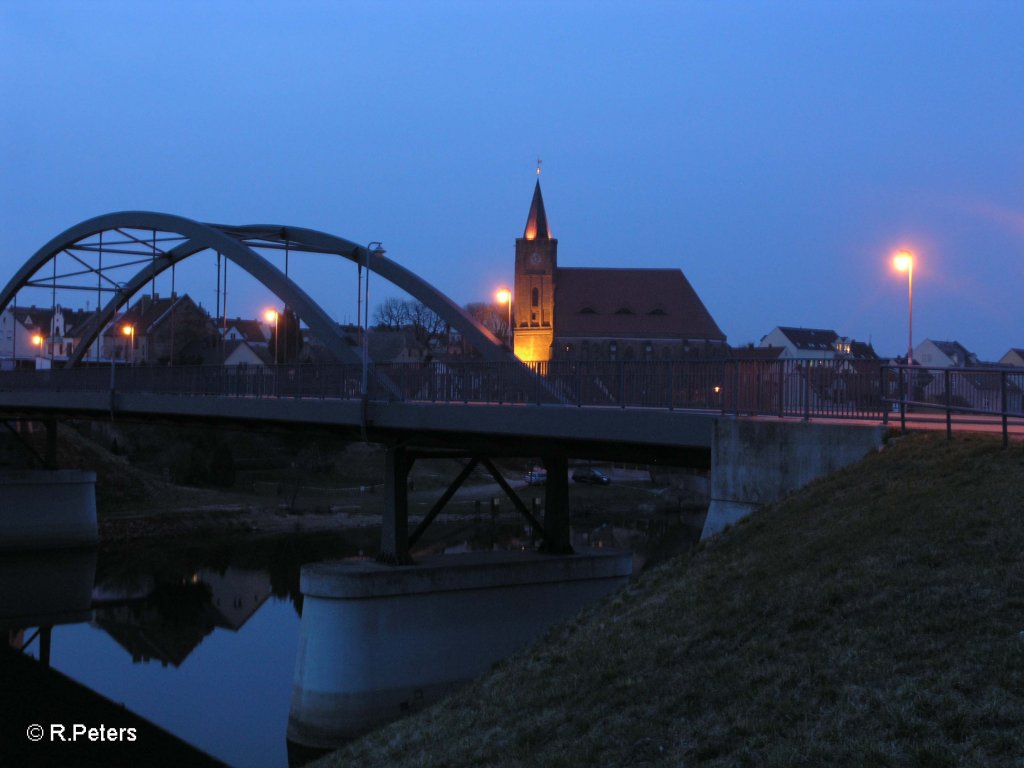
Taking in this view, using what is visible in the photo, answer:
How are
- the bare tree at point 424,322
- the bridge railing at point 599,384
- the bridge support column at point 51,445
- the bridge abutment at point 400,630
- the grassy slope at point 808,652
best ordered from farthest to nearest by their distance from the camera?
the bare tree at point 424,322 < the bridge support column at point 51,445 < the bridge abutment at point 400,630 < the bridge railing at point 599,384 < the grassy slope at point 808,652

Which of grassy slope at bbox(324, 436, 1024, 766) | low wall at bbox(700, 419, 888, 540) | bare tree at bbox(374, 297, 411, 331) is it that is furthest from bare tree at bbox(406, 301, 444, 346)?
grassy slope at bbox(324, 436, 1024, 766)

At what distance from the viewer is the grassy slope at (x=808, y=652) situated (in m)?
7.26

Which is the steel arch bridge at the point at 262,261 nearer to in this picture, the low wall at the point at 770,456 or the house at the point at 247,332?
the low wall at the point at 770,456

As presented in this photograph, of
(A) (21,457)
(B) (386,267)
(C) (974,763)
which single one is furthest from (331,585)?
(A) (21,457)

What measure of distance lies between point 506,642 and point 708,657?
48.9 feet

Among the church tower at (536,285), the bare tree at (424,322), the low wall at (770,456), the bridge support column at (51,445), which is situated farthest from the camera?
the church tower at (536,285)

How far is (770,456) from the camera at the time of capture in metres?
14.5

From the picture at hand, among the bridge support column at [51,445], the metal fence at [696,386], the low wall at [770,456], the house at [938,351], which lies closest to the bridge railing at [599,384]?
the metal fence at [696,386]

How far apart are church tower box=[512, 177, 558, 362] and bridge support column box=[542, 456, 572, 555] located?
8590 centimetres

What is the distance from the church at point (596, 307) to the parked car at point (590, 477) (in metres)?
31.4

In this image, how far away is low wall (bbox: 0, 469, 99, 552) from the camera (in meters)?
47.3

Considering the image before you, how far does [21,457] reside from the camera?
203 feet

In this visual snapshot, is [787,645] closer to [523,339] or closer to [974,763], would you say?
[974,763]

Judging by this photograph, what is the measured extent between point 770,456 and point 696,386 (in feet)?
9.08
